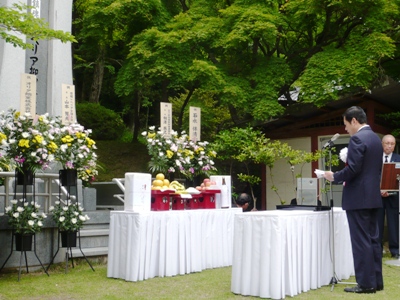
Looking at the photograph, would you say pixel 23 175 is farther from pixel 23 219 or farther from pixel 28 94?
pixel 28 94

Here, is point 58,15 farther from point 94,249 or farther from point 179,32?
point 94,249

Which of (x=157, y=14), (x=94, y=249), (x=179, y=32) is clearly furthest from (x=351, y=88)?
(x=94, y=249)

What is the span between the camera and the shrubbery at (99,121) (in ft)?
50.4

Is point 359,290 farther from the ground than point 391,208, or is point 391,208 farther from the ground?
point 391,208

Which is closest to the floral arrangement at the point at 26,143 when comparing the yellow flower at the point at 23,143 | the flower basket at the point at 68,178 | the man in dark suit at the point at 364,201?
the yellow flower at the point at 23,143

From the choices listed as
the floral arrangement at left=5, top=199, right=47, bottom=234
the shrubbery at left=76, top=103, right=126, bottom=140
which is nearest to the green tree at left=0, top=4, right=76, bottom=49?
the floral arrangement at left=5, top=199, right=47, bottom=234

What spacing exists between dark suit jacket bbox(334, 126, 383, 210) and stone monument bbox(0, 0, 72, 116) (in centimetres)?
542

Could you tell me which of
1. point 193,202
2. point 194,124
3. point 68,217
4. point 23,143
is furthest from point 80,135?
point 194,124

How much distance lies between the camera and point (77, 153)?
6.48m

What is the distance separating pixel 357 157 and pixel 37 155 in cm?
333

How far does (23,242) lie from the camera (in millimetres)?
5957

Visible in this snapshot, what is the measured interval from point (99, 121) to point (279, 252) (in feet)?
39.1

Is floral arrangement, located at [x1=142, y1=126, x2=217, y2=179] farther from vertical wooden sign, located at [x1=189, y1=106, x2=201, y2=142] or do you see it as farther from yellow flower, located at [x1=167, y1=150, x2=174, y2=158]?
vertical wooden sign, located at [x1=189, y1=106, x2=201, y2=142]

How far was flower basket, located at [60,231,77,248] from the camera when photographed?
6.48 metres
